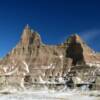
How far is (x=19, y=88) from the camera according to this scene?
195m

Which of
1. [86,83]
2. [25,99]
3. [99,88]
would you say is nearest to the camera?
[25,99]

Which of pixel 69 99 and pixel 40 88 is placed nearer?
pixel 69 99

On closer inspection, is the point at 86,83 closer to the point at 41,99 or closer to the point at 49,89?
the point at 49,89

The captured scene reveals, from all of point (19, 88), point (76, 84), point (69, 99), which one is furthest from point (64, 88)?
point (69, 99)

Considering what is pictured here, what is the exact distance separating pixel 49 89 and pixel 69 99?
7195 centimetres

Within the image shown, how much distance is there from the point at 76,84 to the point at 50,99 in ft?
231

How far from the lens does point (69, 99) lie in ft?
403

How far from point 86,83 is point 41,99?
7243 cm

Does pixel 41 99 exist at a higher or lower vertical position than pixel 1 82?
lower

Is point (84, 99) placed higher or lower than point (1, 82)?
lower

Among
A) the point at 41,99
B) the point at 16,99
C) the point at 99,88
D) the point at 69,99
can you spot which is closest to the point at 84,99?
the point at 69,99

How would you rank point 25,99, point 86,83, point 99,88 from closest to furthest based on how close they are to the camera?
point 25,99
point 99,88
point 86,83

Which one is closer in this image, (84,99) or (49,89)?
(84,99)

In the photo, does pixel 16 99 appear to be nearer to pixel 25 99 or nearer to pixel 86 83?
pixel 25 99
